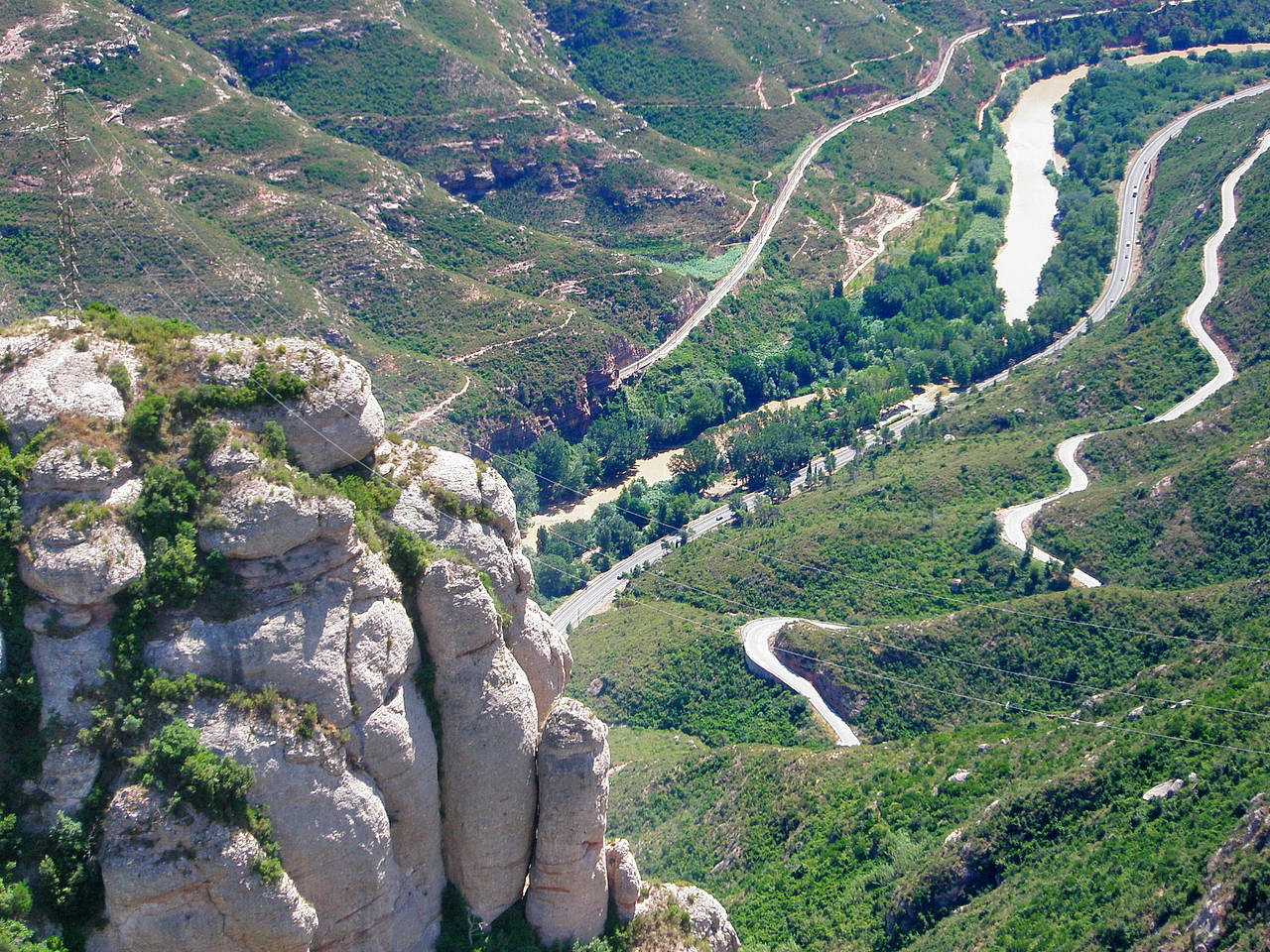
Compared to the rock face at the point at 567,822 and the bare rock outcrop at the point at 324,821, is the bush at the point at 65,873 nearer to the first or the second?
the bare rock outcrop at the point at 324,821

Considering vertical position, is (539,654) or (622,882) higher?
(539,654)

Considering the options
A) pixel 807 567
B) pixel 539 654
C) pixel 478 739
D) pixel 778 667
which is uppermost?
pixel 539 654

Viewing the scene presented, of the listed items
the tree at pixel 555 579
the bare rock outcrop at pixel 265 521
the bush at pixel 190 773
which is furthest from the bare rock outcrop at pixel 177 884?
the tree at pixel 555 579

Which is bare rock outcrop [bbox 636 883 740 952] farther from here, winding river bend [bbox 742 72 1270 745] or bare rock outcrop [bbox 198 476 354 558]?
winding river bend [bbox 742 72 1270 745]

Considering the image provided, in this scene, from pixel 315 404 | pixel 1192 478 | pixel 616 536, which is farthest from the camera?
pixel 616 536

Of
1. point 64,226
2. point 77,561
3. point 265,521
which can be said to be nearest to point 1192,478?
point 265,521

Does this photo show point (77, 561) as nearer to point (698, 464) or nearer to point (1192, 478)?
point (1192, 478)
